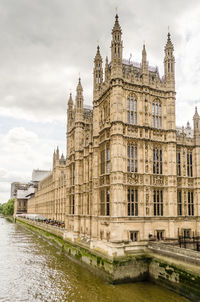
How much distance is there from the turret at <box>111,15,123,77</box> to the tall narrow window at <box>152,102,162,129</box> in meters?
7.09

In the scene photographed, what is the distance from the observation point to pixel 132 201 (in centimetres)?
3500

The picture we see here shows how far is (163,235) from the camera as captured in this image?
118ft

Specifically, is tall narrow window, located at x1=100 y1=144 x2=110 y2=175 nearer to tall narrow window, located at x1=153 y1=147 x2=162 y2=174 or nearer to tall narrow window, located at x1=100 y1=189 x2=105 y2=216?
tall narrow window, located at x1=100 y1=189 x2=105 y2=216

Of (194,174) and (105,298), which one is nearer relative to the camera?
(105,298)

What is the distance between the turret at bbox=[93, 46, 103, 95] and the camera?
43.8 meters

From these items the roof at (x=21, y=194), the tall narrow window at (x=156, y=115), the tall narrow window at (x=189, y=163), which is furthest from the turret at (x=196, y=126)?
the roof at (x=21, y=194)

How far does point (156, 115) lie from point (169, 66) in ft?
24.7

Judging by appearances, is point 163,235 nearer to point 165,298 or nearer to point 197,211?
point 197,211

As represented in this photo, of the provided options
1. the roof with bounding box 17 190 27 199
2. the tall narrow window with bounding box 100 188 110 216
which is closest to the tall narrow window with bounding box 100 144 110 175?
the tall narrow window with bounding box 100 188 110 216

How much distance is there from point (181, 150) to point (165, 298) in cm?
2062

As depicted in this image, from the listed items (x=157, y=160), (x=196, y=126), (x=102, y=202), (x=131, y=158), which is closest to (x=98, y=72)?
(x=131, y=158)

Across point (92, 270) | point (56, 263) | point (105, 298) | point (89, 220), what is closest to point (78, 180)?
point (89, 220)

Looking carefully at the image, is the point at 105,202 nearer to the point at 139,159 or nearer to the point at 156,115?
the point at 139,159

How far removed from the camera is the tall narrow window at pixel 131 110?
37.0 meters
